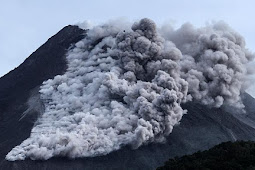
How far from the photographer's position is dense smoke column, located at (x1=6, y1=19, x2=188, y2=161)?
213ft

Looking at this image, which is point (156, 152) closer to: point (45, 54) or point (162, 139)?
point (162, 139)

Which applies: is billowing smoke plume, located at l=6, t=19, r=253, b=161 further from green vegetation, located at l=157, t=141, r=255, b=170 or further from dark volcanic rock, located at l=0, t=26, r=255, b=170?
green vegetation, located at l=157, t=141, r=255, b=170

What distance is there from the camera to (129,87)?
73.8 meters

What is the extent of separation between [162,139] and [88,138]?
993 centimetres

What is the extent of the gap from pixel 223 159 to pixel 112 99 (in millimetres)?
32539

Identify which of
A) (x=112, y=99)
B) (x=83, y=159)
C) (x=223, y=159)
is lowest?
(x=83, y=159)

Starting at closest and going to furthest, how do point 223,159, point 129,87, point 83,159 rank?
point 223,159
point 83,159
point 129,87

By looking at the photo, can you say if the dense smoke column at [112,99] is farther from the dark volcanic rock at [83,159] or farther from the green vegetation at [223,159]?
the green vegetation at [223,159]

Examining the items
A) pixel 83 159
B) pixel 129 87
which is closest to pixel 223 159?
pixel 83 159

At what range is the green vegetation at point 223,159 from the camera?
142 feet

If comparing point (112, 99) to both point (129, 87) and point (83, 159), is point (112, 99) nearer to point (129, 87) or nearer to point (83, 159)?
point (129, 87)

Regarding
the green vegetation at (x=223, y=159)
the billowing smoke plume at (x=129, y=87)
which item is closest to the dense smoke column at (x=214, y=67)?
the billowing smoke plume at (x=129, y=87)

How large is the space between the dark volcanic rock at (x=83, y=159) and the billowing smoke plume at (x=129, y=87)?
4.69ft

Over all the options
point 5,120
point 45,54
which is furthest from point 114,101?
point 45,54
